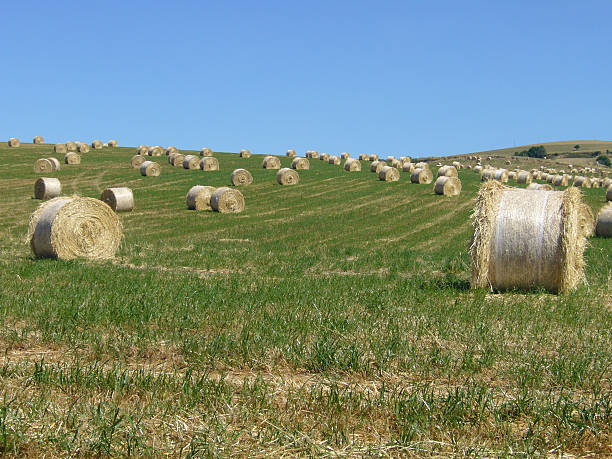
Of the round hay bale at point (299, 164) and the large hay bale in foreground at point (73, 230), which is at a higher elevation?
the round hay bale at point (299, 164)

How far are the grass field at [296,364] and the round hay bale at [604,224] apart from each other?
9409 millimetres

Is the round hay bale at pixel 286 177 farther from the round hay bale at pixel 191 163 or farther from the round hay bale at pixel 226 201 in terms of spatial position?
the round hay bale at pixel 226 201

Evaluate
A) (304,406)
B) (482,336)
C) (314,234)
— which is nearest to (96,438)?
(304,406)

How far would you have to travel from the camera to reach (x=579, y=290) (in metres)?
11.6

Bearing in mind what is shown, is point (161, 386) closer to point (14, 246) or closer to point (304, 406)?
point (304, 406)

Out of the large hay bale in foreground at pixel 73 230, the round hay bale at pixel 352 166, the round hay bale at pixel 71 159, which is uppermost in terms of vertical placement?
the round hay bale at pixel 71 159

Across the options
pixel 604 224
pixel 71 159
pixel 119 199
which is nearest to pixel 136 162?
pixel 71 159

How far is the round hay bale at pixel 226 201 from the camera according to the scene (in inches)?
1264

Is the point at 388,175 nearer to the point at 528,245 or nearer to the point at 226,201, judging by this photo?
the point at 226,201

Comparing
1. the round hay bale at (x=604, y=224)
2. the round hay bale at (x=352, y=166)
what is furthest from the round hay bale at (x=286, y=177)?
the round hay bale at (x=604, y=224)

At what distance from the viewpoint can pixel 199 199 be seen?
1288 inches

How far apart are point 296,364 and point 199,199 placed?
1066 inches

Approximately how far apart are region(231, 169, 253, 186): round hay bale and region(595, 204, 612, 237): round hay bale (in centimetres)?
2598

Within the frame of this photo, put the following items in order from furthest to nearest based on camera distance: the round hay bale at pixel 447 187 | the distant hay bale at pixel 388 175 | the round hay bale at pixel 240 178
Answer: the distant hay bale at pixel 388 175 → the round hay bale at pixel 240 178 → the round hay bale at pixel 447 187
